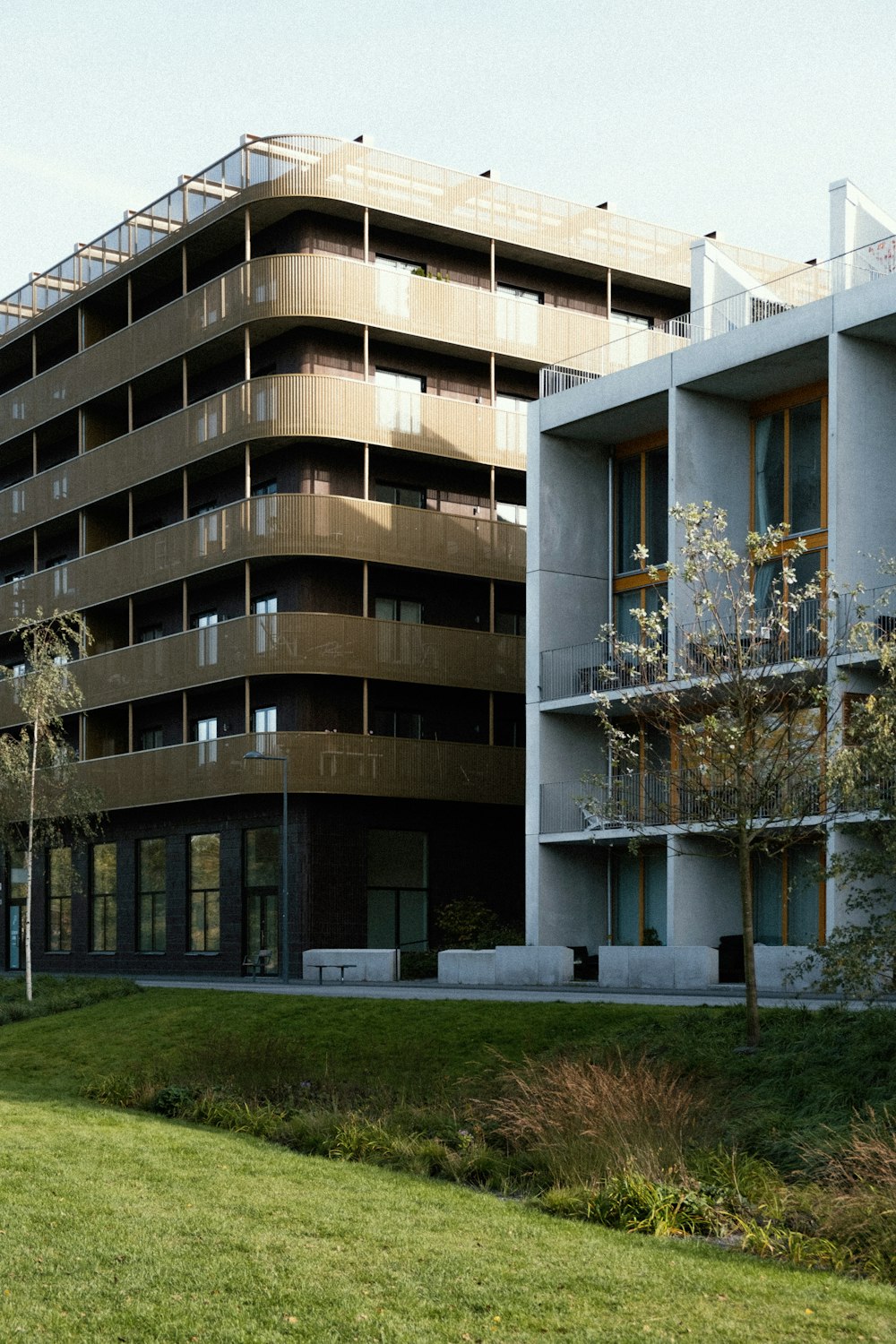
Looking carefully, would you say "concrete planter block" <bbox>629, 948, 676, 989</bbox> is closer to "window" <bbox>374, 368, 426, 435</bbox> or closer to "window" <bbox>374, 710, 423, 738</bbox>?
"window" <bbox>374, 710, 423, 738</bbox>

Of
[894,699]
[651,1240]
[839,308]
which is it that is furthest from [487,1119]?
[839,308]

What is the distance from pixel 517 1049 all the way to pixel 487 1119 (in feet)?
17.9

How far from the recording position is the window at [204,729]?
5081 cm

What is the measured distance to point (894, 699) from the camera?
60.6 ft

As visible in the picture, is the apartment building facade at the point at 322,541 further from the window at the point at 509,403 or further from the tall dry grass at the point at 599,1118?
the tall dry grass at the point at 599,1118

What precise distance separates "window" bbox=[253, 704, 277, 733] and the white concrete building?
8256 millimetres

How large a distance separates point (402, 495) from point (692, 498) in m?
12.0

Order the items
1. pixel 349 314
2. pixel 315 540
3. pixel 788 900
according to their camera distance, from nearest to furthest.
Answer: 1. pixel 788 900
2. pixel 315 540
3. pixel 349 314

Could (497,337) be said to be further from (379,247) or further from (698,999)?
(698,999)

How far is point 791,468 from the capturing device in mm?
39375

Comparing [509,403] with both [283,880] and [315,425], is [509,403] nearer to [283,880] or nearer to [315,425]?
[315,425]

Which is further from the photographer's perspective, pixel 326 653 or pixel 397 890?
pixel 397 890

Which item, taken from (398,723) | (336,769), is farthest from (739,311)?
(336,769)

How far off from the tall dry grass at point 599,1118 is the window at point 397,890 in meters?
29.8
